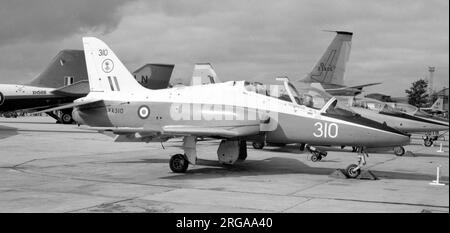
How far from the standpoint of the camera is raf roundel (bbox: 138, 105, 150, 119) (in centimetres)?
1230

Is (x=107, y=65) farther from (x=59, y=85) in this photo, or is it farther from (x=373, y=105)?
(x=59, y=85)

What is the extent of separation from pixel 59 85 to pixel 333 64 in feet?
66.4

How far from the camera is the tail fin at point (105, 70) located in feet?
44.2

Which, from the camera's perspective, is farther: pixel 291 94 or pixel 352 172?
pixel 291 94

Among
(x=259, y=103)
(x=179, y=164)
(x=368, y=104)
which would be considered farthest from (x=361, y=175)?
(x=368, y=104)

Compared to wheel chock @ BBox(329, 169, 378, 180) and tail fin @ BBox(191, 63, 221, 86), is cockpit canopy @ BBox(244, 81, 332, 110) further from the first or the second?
tail fin @ BBox(191, 63, 221, 86)

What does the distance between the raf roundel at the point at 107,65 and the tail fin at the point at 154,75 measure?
49.3ft

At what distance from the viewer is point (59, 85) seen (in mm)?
33844

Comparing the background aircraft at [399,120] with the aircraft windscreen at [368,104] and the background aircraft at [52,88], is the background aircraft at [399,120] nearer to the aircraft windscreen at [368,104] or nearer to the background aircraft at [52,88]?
the aircraft windscreen at [368,104]

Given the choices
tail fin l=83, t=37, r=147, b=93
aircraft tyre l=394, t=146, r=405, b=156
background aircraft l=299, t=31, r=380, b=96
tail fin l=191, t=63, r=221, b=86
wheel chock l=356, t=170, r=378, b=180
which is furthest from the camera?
background aircraft l=299, t=31, r=380, b=96

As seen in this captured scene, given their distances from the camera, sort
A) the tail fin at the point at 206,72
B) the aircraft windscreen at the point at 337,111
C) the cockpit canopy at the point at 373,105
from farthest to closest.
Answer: the tail fin at the point at 206,72 → the cockpit canopy at the point at 373,105 → the aircraft windscreen at the point at 337,111

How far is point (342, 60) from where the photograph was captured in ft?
112

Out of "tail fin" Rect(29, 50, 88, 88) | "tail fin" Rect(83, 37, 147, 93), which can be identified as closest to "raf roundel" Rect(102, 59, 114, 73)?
"tail fin" Rect(83, 37, 147, 93)

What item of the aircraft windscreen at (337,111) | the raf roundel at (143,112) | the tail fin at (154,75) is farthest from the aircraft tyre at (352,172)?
the tail fin at (154,75)
